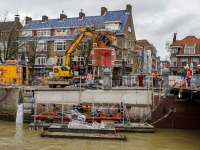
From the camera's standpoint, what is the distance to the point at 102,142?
58.6 ft

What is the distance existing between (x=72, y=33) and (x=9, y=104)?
28.8 meters

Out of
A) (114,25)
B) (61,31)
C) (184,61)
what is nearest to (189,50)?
(184,61)

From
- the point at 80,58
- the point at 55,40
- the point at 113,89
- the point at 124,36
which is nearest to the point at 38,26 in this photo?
the point at 55,40

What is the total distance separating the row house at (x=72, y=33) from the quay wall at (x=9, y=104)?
76.6 feet

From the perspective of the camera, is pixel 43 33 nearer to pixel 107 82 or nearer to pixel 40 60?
pixel 40 60

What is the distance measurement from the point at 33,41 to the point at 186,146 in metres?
38.5

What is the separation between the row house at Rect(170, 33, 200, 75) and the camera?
179 feet

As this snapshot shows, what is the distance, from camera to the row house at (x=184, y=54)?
54559 mm

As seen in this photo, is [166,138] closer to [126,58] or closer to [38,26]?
[126,58]

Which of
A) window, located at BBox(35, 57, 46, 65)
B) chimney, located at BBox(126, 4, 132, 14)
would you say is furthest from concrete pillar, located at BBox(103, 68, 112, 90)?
window, located at BBox(35, 57, 46, 65)

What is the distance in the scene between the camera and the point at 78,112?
67.9 ft

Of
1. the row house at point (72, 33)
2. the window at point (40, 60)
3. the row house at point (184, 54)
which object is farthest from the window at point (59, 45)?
the row house at point (184, 54)

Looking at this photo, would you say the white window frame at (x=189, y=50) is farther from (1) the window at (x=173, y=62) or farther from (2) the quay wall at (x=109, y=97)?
(2) the quay wall at (x=109, y=97)

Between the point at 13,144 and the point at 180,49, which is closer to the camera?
the point at 13,144
